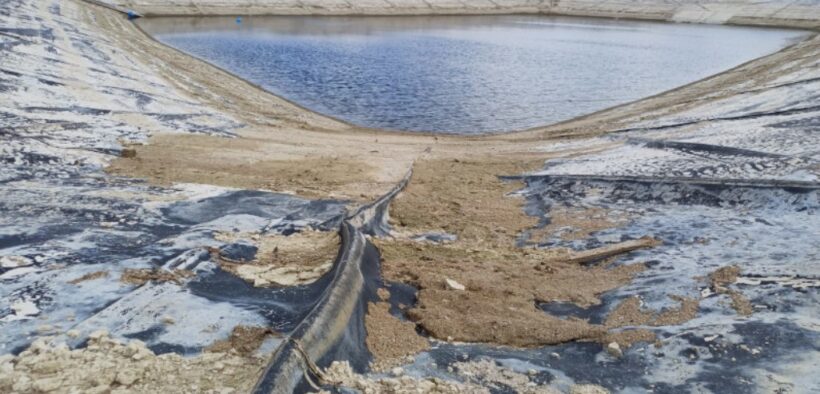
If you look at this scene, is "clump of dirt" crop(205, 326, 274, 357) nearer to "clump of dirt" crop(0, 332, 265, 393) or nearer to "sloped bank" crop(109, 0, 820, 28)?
"clump of dirt" crop(0, 332, 265, 393)

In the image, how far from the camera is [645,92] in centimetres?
2772

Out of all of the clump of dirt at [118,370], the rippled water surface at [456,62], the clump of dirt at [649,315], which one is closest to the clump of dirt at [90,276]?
the clump of dirt at [118,370]

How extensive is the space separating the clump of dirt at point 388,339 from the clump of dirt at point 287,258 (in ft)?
3.09

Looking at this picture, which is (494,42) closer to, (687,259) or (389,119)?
(389,119)

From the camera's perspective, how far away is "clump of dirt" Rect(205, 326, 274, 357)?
15.9 feet

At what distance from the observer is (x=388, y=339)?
536 cm

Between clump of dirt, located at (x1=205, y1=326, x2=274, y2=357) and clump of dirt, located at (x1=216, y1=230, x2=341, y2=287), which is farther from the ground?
clump of dirt, located at (x1=205, y1=326, x2=274, y2=357)

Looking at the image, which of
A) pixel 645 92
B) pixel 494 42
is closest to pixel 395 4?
pixel 494 42

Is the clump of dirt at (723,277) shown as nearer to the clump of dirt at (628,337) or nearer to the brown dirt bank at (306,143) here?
the clump of dirt at (628,337)

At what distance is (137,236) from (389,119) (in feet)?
51.2

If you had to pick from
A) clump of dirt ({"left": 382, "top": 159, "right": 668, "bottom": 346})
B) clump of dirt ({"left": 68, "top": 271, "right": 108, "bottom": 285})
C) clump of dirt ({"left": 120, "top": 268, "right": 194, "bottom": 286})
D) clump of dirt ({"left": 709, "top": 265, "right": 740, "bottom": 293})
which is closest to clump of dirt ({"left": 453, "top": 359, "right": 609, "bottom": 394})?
clump of dirt ({"left": 382, "top": 159, "right": 668, "bottom": 346})

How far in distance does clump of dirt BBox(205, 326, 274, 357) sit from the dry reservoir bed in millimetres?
20

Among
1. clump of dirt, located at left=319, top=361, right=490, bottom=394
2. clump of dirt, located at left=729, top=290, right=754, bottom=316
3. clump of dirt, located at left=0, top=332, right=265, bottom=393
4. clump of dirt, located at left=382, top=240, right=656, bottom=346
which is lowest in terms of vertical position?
clump of dirt, located at left=382, top=240, right=656, bottom=346

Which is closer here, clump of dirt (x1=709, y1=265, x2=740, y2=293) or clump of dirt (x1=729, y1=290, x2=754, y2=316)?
clump of dirt (x1=729, y1=290, x2=754, y2=316)
